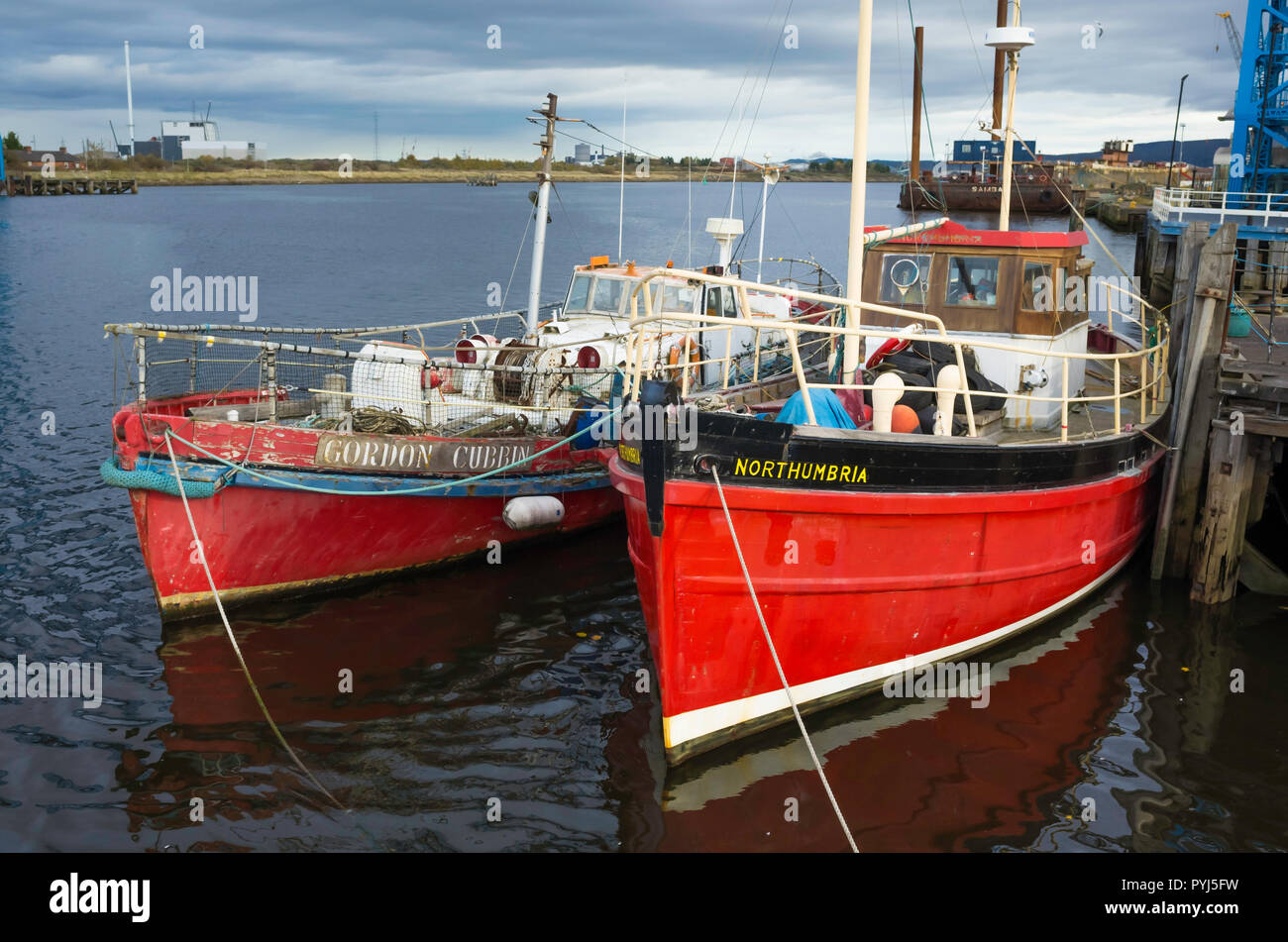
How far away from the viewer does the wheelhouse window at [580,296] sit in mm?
17312

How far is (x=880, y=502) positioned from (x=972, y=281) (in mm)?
4502

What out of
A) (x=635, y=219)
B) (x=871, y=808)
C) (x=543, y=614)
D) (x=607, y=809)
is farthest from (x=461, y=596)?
(x=635, y=219)

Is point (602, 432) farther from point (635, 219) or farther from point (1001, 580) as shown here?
point (635, 219)

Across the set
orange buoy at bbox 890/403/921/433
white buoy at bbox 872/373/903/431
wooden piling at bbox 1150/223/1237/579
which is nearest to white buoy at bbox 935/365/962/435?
orange buoy at bbox 890/403/921/433

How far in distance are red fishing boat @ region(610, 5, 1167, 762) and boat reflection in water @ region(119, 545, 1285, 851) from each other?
647mm

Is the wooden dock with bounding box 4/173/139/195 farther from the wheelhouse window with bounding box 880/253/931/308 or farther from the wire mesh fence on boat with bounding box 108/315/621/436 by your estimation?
the wheelhouse window with bounding box 880/253/931/308

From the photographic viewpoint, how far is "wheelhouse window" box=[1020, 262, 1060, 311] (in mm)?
12094

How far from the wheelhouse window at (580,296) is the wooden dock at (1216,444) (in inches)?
355

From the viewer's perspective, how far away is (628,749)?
959 centimetres

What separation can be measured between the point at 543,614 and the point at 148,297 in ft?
110

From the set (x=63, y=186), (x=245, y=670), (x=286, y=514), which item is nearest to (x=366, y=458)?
(x=286, y=514)

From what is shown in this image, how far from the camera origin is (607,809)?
866 centimetres
